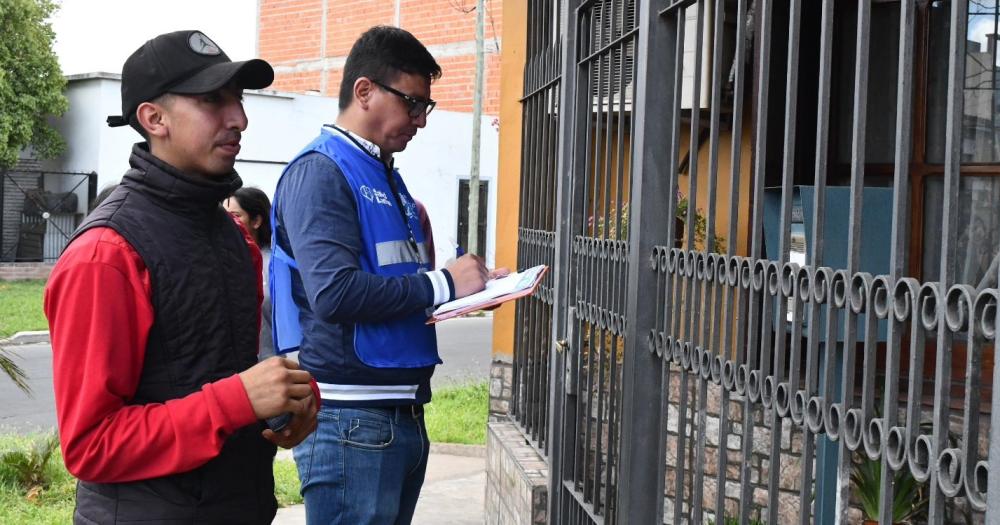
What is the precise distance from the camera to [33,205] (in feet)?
82.0

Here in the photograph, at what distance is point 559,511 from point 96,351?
113 inches

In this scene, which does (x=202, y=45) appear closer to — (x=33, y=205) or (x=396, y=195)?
(x=396, y=195)

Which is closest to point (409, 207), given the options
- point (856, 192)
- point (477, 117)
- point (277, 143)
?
point (856, 192)

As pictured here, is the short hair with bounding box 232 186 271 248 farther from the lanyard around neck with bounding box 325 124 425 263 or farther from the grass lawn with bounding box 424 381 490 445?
the grass lawn with bounding box 424 381 490 445

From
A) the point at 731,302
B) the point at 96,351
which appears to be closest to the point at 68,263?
the point at 96,351

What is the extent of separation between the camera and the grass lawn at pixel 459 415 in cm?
992

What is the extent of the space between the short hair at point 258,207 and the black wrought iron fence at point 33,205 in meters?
20.0

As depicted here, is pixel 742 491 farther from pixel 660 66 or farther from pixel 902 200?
pixel 660 66

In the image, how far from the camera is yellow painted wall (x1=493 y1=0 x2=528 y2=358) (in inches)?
262

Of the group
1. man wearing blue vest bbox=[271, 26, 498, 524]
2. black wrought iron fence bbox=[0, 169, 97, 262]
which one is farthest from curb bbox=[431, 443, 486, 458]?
black wrought iron fence bbox=[0, 169, 97, 262]

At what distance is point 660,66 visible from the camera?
11.0 ft

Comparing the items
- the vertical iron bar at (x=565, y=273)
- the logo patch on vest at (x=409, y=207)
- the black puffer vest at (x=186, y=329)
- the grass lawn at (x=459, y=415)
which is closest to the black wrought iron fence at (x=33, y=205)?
the grass lawn at (x=459, y=415)

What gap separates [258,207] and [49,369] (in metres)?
9.21

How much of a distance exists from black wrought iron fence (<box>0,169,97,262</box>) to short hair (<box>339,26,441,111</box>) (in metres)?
22.6
